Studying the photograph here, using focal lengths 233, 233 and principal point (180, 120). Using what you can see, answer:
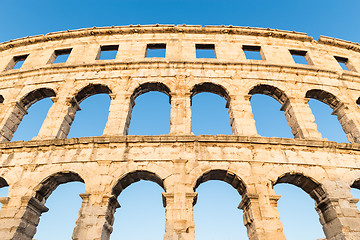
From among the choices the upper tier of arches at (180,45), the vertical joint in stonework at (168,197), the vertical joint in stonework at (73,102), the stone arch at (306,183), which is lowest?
the vertical joint in stonework at (168,197)

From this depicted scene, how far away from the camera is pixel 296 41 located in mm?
14211

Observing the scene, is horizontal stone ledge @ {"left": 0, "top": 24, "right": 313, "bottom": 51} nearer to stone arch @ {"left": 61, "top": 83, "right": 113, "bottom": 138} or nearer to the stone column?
stone arch @ {"left": 61, "top": 83, "right": 113, "bottom": 138}

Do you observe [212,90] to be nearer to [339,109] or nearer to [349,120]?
[339,109]

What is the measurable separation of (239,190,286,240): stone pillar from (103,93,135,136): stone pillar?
17.0 ft

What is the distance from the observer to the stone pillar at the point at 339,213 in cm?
684

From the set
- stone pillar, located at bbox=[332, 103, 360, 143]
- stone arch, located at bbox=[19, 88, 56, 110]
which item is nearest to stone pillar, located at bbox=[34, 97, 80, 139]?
stone arch, located at bbox=[19, 88, 56, 110]

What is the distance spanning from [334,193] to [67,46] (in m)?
15.0

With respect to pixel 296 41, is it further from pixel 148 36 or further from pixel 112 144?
pixel 112 144

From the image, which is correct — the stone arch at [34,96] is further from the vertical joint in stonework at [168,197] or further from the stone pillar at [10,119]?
the vertical joint in stonework at [168,197]

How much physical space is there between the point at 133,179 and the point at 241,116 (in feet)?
16.3

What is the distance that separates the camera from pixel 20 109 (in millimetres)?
10977

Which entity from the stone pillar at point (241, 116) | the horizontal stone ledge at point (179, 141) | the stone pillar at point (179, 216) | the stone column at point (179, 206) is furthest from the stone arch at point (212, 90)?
the stone pillar at point (179, 216)

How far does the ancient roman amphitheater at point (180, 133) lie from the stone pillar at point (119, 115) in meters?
0.06

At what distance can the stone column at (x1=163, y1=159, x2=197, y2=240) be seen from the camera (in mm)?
6617
